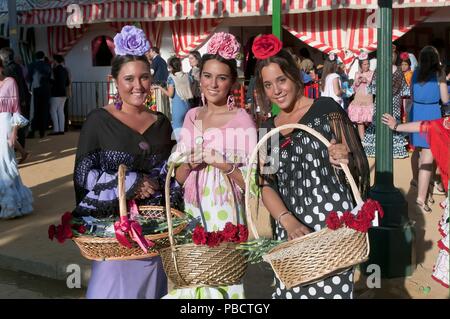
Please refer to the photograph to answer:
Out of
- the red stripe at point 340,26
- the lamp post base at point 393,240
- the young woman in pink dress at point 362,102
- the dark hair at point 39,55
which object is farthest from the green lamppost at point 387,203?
the dark hair at point 39,55

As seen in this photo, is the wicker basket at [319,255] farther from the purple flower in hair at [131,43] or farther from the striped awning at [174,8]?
the striped awning at [174,8]

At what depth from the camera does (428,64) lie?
8.23 metres

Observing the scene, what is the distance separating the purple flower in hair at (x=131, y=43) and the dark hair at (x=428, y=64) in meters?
4.96

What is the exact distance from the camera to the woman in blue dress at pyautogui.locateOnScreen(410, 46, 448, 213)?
26.1 feet

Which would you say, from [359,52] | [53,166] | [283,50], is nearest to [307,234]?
[283,50]

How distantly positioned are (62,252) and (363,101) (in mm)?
7103

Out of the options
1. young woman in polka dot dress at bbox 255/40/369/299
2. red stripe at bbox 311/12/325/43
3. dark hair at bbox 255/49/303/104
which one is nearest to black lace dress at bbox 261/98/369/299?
young woman in polka dot dress at bbox 255/40/369/299

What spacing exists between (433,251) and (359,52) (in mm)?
8881

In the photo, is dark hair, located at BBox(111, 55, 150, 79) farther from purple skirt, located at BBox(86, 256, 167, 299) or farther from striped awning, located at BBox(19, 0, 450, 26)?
striped awning, located at BBox(19, 0, 450, 26)

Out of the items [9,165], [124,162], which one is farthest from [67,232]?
[9,165]

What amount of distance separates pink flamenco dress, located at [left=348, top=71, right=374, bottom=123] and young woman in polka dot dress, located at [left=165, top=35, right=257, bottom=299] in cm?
845

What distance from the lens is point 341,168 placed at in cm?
349

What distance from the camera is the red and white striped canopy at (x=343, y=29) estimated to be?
1423 centimetres
